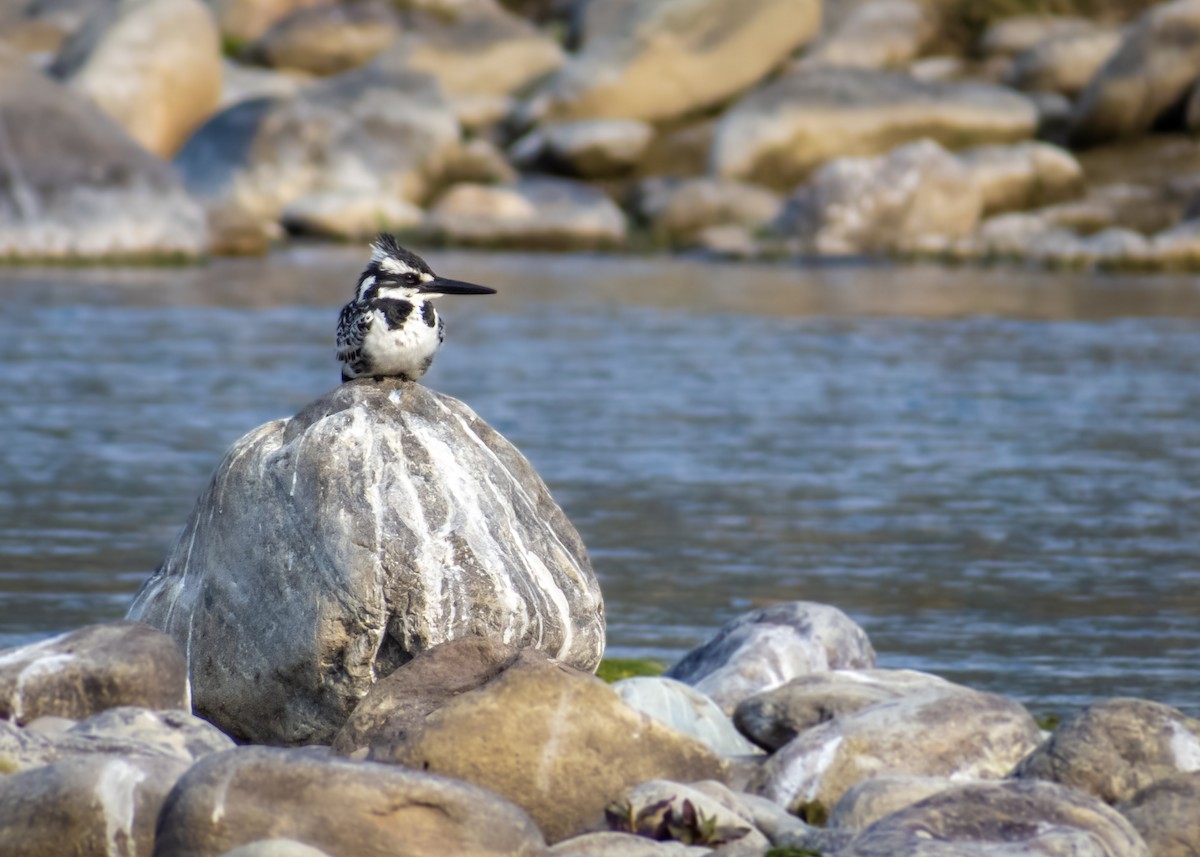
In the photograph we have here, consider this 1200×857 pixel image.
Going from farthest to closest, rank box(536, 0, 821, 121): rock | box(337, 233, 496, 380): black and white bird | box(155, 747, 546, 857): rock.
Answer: box(536, 0, 821, 121): rock, box(337, 233, 496, 380): black and white bird, box(155, 747, 546, 857): rock

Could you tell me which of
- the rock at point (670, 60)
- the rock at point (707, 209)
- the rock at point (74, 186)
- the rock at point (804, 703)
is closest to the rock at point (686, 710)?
the rock at point (804, 703)

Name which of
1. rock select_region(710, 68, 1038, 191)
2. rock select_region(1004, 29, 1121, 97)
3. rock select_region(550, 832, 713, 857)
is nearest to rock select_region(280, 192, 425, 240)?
rock select_region(710, 68, 1038, 191)

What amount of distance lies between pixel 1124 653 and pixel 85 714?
523 centimetres

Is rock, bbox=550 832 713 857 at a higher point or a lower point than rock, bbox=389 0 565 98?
lower

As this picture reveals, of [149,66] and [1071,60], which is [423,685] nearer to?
[149,66]

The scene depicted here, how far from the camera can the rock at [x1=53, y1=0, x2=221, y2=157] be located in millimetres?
46000

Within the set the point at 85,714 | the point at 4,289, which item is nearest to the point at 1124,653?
the point at 85,714

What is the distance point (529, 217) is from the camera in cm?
4172

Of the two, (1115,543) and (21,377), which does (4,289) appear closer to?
(21,377)

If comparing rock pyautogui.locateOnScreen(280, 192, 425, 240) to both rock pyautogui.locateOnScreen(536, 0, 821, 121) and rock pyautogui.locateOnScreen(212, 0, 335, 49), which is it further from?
rock pyautogui.locateOnScreen(212, 0, 335, 49)

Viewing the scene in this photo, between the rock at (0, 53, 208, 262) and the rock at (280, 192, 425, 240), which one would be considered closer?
the rock at (0, 53, 208, 262)

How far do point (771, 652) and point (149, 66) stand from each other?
40007 mm

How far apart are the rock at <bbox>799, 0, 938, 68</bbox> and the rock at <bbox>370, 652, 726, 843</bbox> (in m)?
46.8

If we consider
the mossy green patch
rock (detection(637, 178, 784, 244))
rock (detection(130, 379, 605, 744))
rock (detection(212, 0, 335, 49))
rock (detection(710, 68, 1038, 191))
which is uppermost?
rock (detection(212, 0, 335, 49))
